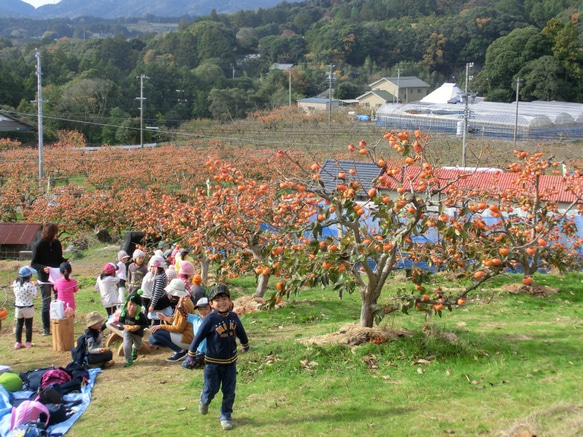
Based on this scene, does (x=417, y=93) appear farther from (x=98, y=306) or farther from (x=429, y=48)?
(x=98, y=306)

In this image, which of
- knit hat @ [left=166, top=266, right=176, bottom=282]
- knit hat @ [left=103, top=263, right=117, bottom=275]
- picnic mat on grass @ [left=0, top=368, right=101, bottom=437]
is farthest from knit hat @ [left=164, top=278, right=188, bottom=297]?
knit hat @ [left=103, top=263, right=117, bottom=275]

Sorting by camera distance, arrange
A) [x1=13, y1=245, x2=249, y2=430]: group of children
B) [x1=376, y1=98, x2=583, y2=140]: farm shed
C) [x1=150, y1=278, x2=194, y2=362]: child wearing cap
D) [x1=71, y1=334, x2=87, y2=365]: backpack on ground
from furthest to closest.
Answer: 1. [x1=376, y1=98, x2=583, y2=140]: farm shed
2. [x1=150, y1=278, x2=194, y2=362]: child wearing cap
3. [x1=71, y1=334, x2=87, y2=365]: backpack on ground
4. [x1=13, y1=245, x2=249, y2=430]: group of children

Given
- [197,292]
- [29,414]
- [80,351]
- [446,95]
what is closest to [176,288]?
[197,292]

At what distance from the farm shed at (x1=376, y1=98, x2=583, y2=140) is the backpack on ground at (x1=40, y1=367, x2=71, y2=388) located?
2909 centimetres

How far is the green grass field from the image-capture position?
5402mm

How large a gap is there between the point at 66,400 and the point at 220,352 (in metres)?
1.77

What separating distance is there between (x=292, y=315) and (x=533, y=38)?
48775 millimetres

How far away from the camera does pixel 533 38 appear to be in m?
51.9

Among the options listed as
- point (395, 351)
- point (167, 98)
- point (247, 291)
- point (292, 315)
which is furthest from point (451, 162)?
point (167, 98)

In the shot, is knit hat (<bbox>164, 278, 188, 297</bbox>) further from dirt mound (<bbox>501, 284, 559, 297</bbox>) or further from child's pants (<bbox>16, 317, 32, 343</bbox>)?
dirt mound (<bbox>501, 284, 559, 297</bbox>)

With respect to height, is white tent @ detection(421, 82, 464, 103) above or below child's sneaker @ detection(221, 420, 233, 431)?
above

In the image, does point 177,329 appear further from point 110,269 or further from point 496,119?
point 496,119

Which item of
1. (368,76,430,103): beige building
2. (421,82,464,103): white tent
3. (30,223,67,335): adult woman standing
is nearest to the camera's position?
(30,223,67,335): adult woman standing

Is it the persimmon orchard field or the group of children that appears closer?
the group of children
